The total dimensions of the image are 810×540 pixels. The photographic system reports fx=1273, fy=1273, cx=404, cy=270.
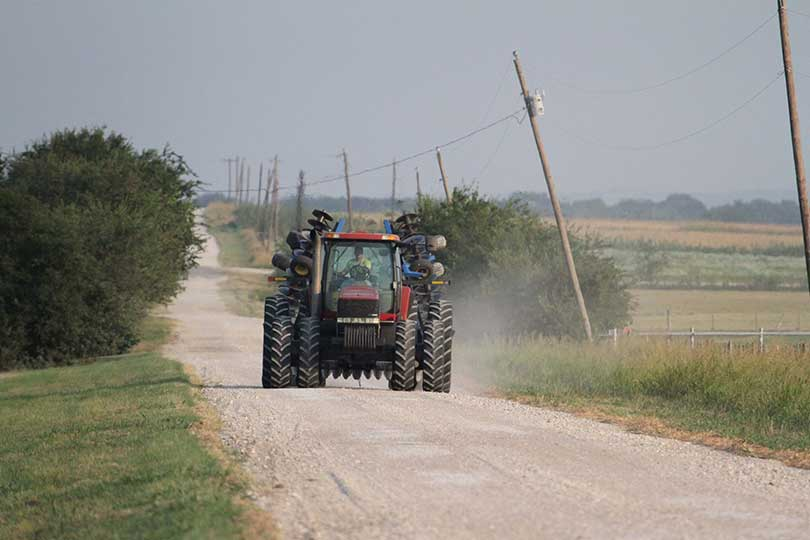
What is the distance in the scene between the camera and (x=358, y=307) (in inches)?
845

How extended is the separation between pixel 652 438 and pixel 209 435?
17.6 feet

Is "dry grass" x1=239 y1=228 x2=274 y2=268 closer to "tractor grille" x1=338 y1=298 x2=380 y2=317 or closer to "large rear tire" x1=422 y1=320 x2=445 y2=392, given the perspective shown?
"large rear tire" x1=422 y1=320 x2=445 y2=392

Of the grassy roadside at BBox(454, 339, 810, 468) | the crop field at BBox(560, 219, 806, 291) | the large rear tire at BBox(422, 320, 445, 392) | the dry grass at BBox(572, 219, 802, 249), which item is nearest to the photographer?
the grassy roadside at BBox(454, 339, 810, 468)

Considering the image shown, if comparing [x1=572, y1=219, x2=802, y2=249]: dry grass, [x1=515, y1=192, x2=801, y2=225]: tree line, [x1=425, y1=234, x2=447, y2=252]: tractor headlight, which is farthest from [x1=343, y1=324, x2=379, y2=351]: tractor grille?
[x1=515, y1=192, x2=801, y2=225]: tree line

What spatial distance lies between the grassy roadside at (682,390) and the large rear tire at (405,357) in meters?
2.00

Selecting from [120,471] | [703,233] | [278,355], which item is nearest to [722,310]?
[278,355]

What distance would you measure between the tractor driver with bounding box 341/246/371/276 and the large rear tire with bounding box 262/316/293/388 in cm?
136

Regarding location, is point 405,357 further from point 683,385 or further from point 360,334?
point 683,385

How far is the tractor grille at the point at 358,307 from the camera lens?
21438 millimetres

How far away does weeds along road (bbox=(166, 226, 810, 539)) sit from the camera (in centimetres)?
955

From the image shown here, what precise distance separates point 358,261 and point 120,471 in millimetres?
9480

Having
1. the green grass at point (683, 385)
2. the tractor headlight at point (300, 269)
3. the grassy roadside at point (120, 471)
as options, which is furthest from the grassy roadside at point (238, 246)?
the grassy roadside at point (120, 471)

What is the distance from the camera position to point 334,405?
1828 centimetres

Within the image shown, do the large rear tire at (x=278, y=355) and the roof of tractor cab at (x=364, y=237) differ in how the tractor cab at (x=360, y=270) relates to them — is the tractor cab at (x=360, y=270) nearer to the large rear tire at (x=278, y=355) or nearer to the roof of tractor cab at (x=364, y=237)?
the roof of tractor cab at (x=364, y=237)
